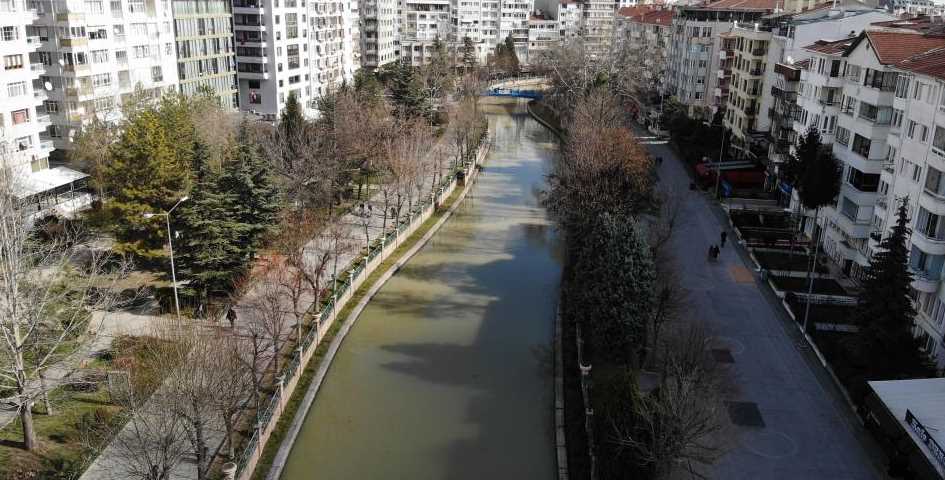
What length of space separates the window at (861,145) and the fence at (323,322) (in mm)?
23395

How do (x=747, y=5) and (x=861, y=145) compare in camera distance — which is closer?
(x=861, y=145)

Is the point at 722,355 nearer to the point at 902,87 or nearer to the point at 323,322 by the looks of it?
the point at 902,87

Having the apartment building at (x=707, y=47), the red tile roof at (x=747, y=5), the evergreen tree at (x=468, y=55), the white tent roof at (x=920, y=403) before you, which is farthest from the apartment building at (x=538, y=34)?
the white tent roof at (x=920, y=403)

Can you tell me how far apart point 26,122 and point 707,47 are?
192 feet

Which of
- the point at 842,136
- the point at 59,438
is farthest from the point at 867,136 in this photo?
the point at 59,438

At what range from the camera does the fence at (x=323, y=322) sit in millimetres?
21266

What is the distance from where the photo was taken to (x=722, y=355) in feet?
90.4

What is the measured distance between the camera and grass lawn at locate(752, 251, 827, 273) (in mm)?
36406

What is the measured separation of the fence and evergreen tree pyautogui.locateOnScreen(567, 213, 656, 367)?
10.5 m

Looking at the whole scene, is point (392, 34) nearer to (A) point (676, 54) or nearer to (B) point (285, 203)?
(A) point (676, 54)

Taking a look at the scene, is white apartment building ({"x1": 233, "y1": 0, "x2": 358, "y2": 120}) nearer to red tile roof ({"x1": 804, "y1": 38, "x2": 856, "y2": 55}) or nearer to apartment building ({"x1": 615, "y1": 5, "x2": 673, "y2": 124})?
apartment building ({"x1": 615, "y1": 5, "x2": 673, "y2": 124})

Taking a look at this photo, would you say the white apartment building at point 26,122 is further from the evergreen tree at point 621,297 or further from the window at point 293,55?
the evergreen tree at point 621,297

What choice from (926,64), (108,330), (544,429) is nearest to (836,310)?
(926,64)

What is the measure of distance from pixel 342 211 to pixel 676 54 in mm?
50181
